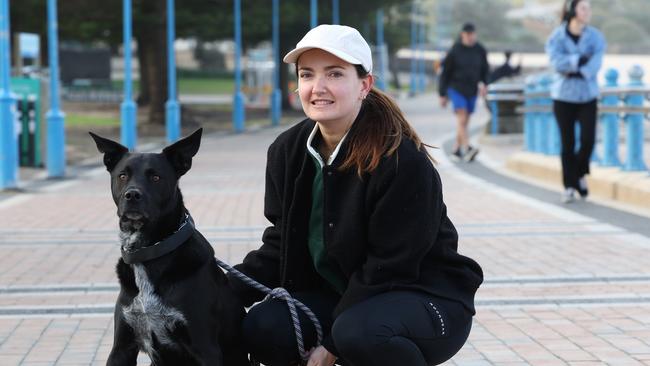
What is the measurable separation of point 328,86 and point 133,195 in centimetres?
79

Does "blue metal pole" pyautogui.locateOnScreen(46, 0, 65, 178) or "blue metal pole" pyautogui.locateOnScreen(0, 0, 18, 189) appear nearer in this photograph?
"blue metal pole" pyautogui.locateOnScreen(0, 0, 18, 189)

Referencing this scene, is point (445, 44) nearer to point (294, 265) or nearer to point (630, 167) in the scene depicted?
point (630, 167)

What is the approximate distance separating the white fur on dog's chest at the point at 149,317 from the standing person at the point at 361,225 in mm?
476

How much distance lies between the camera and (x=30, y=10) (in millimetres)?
31906

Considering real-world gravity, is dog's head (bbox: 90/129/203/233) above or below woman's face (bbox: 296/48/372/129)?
below

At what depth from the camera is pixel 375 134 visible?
A: 437cm

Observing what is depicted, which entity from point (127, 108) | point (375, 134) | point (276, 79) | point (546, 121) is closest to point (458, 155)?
point (546, 121)

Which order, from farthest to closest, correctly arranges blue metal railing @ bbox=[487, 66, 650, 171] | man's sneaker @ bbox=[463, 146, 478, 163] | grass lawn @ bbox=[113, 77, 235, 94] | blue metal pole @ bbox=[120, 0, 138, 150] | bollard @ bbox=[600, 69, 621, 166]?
grass lawn @ bbox=[113, 77, 235, 94] → blue metal pole @ bbox=[120, 0, 138, 150] → man's sneaker @ bbox=[463, 146, 478, 163] → bollard @ bbox=[600, 69, 621, 166] → blue metal railing @ bbox=[487, 66, 650, 171]

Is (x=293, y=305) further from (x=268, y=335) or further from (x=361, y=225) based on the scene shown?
(x=361, y=225)

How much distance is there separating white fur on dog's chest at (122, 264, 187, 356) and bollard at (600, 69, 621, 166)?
9.67 metres

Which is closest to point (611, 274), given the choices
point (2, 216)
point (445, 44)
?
point (2, 216)

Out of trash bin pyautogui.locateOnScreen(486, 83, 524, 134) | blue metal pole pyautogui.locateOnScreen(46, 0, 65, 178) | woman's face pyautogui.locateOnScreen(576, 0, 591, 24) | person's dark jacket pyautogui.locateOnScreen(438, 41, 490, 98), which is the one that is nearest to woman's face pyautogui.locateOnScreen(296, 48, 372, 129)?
woman's face pyautogui.locateOnScreen(576, 0, 591, 24)

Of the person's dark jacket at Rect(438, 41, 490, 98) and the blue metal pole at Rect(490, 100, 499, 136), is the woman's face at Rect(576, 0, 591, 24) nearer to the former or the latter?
the person's dark jacket at Rect(438, 41, 490, 98)

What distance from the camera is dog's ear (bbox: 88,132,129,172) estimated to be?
14.1ft
